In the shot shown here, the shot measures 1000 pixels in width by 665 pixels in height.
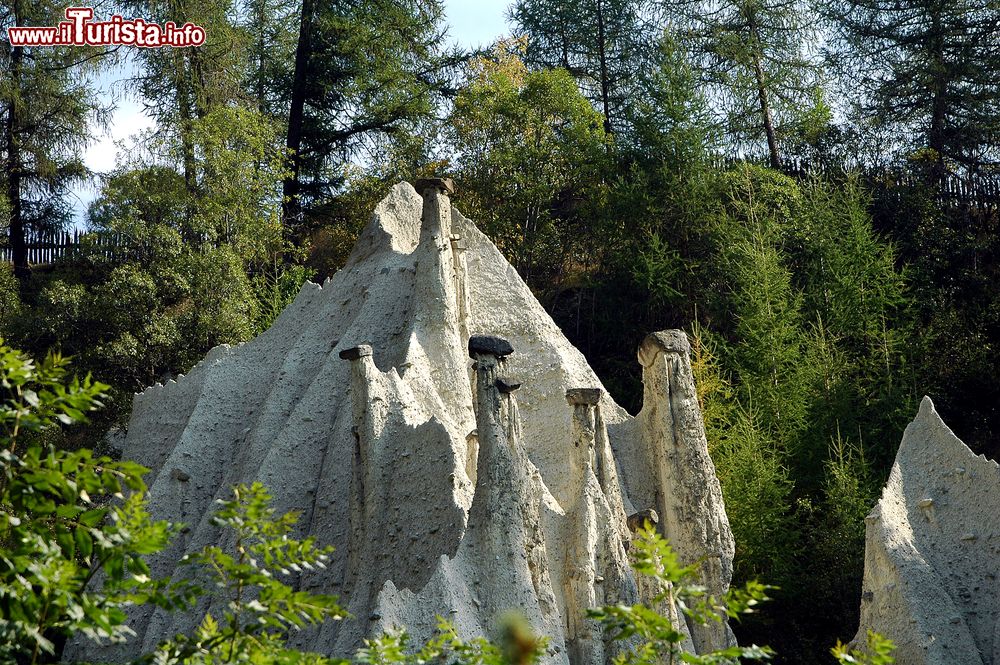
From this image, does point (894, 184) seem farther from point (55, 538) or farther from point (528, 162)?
point (55, 538)

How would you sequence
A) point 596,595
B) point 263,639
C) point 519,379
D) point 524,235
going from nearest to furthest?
point 263,639, point 596,595, point 519,379, point 524,235

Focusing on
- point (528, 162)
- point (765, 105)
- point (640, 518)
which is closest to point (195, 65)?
point (528, 162)

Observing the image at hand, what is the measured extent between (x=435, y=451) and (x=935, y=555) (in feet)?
15.3

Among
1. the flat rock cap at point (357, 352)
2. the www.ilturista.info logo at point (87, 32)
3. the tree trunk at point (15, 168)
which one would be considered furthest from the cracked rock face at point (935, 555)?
the tree trunk at point (15, 168)

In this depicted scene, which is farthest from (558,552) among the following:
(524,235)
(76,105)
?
(76,105)

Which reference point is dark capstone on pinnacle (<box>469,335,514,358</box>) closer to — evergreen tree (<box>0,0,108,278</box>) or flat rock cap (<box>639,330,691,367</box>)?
flat rock cap (<box>639,330,691,367</box>)

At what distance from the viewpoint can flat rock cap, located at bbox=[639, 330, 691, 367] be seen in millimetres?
12383

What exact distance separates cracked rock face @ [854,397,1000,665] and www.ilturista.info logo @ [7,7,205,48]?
15.8m

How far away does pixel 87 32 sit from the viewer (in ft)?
78.3

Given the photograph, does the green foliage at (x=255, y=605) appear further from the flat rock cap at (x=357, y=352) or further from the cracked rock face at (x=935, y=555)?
the cracked rock face at (x=935, y=555)

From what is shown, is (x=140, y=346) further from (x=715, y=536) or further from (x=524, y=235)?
(x=715, y=536)

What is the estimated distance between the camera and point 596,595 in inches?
412

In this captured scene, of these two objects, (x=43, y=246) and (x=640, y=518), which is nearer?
(x=640, y=518)

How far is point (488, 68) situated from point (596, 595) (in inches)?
678
